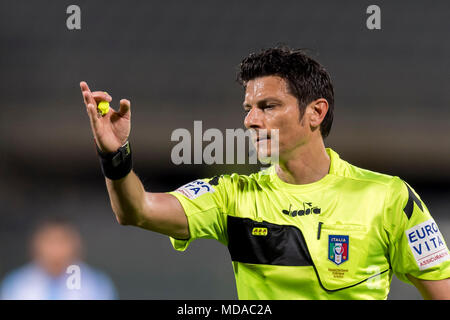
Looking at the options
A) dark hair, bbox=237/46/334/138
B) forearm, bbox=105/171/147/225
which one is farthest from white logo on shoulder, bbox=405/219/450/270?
forearm, bbox=105/171/147/225

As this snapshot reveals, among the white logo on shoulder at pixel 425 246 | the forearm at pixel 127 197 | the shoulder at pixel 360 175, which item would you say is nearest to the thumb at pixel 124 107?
the forearm at pixel 127 197

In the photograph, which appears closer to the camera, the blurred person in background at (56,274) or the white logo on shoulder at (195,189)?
the white logo on shoulder at (195,189)

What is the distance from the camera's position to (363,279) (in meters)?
2.11

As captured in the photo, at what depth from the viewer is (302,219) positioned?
2197 mm

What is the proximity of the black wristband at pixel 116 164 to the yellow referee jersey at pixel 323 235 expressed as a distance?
366 millimetres

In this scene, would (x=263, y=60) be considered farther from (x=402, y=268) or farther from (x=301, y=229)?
(x=402, y=268)

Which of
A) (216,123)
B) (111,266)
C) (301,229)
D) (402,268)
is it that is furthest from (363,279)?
(216,123)

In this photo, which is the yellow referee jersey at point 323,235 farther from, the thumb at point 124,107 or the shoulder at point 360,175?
the thumb at point 124,107

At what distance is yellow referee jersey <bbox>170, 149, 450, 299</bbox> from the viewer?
210cm

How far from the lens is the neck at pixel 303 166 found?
2.29 m

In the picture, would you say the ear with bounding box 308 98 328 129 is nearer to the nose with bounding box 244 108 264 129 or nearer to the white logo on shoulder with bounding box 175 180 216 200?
the nose with bounding box 244 108 264 129

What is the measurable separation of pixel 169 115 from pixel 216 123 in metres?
0.54

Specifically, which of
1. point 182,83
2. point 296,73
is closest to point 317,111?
point 296,73
